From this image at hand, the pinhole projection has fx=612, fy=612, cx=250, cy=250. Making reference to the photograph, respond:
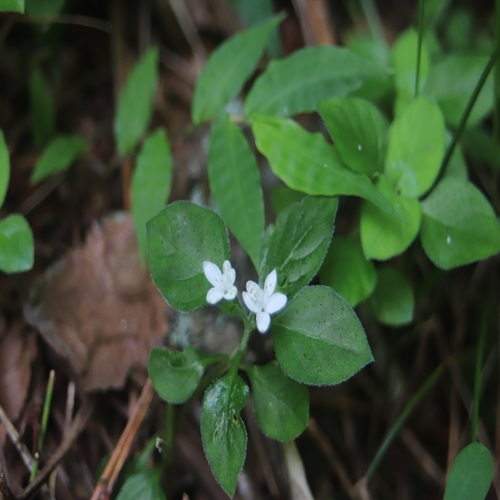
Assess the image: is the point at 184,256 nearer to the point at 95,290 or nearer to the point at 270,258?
the point at 270,258

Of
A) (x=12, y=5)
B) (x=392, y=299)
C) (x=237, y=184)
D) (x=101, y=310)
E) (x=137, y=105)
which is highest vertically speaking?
(x=12, y=5)

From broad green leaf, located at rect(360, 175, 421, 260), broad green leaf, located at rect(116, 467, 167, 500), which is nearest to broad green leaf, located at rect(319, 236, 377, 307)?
broad green leaf, located at rect(360, 175, 421, 260)

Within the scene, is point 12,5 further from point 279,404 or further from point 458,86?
point 458,86

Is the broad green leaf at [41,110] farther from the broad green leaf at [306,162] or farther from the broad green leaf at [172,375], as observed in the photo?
the broad green leaf at [172,375]

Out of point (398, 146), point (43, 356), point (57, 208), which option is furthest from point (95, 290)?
point (398, 146)

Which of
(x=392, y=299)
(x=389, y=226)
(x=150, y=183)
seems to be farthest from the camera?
(x=150, y=183)

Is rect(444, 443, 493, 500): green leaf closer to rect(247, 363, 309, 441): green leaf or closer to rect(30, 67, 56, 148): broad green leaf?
rect(247, 363, 309, 441): green leaf

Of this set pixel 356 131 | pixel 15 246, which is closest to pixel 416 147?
pixel 356 131

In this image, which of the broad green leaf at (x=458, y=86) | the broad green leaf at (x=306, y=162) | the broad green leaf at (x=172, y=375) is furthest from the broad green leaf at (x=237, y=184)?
the broad green leaf at (x=458, y=86)
